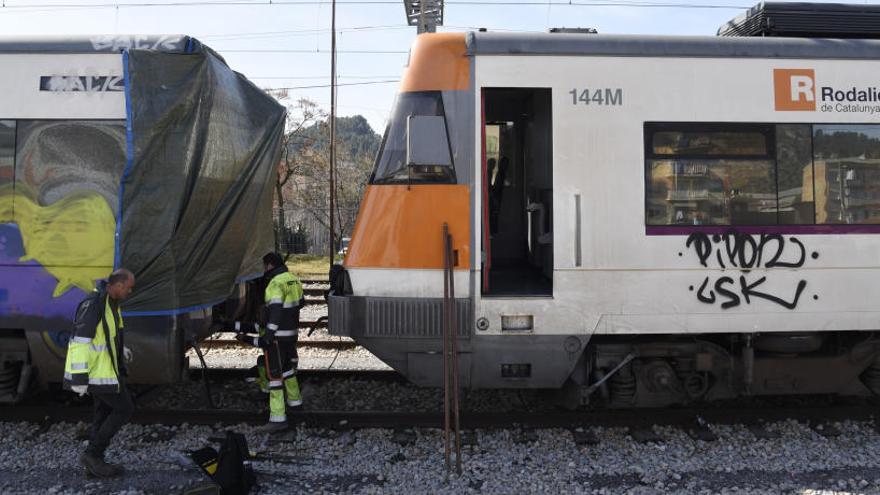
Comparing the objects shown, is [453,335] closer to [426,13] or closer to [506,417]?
[506,417]

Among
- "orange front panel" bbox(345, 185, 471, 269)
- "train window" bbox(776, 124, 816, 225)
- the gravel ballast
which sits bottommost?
the gravel ballast

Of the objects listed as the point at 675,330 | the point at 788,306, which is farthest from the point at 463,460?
the point at 788,306

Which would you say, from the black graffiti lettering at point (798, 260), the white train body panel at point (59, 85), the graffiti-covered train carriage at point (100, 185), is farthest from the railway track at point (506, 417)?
the white train body panel at point (59, 85)

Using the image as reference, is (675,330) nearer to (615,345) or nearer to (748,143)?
(615,345)

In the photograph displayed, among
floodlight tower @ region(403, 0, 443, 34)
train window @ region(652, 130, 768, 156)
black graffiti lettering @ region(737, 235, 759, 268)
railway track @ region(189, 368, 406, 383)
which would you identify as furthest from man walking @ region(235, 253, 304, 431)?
floodlight tower @ region(403, 0, 443, 34)

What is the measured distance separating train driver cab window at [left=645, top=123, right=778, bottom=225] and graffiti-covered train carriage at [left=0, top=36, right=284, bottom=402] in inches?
154

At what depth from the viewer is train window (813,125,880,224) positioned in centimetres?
529

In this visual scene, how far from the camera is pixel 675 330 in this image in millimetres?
5211

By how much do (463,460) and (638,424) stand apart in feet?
5.85

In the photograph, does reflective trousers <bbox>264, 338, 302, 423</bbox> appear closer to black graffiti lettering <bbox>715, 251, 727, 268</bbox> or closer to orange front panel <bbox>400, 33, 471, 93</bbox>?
orange front panel <bbox>400, 33, 471, 93</bbox>

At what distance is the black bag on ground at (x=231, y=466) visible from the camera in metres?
4.45

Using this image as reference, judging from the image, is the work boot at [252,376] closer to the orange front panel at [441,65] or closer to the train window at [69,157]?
the train window at [69,157]

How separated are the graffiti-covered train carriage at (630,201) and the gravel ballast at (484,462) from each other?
67cm

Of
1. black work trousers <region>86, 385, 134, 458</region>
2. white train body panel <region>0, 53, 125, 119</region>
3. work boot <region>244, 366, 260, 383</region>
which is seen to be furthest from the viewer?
work boot <region>244, 366, 260, 383</region>
